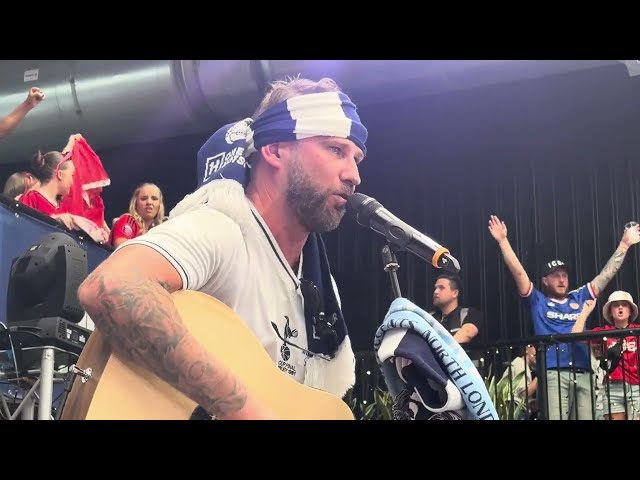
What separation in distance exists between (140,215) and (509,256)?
1.61 meters

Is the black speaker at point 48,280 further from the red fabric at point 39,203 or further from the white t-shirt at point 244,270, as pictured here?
the red fabric at point 39,203

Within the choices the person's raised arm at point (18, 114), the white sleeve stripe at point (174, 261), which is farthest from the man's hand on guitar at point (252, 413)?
the person's raised arm at point (18, 114)

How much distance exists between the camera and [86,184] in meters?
4.18

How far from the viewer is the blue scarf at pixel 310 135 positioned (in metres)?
3.78

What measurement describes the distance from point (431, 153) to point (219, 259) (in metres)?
1.42

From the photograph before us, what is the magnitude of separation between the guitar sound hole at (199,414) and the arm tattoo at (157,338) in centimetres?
1

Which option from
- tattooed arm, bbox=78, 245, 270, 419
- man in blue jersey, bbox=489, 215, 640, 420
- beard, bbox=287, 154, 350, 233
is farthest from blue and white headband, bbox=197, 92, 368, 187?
man in blue jersey, bbox=489, 215, 640, 420

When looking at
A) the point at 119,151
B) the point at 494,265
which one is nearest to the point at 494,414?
the point at 494,265

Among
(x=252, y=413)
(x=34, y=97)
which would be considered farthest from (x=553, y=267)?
(x=34, y=97)

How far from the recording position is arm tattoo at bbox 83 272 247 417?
3.17 meters
